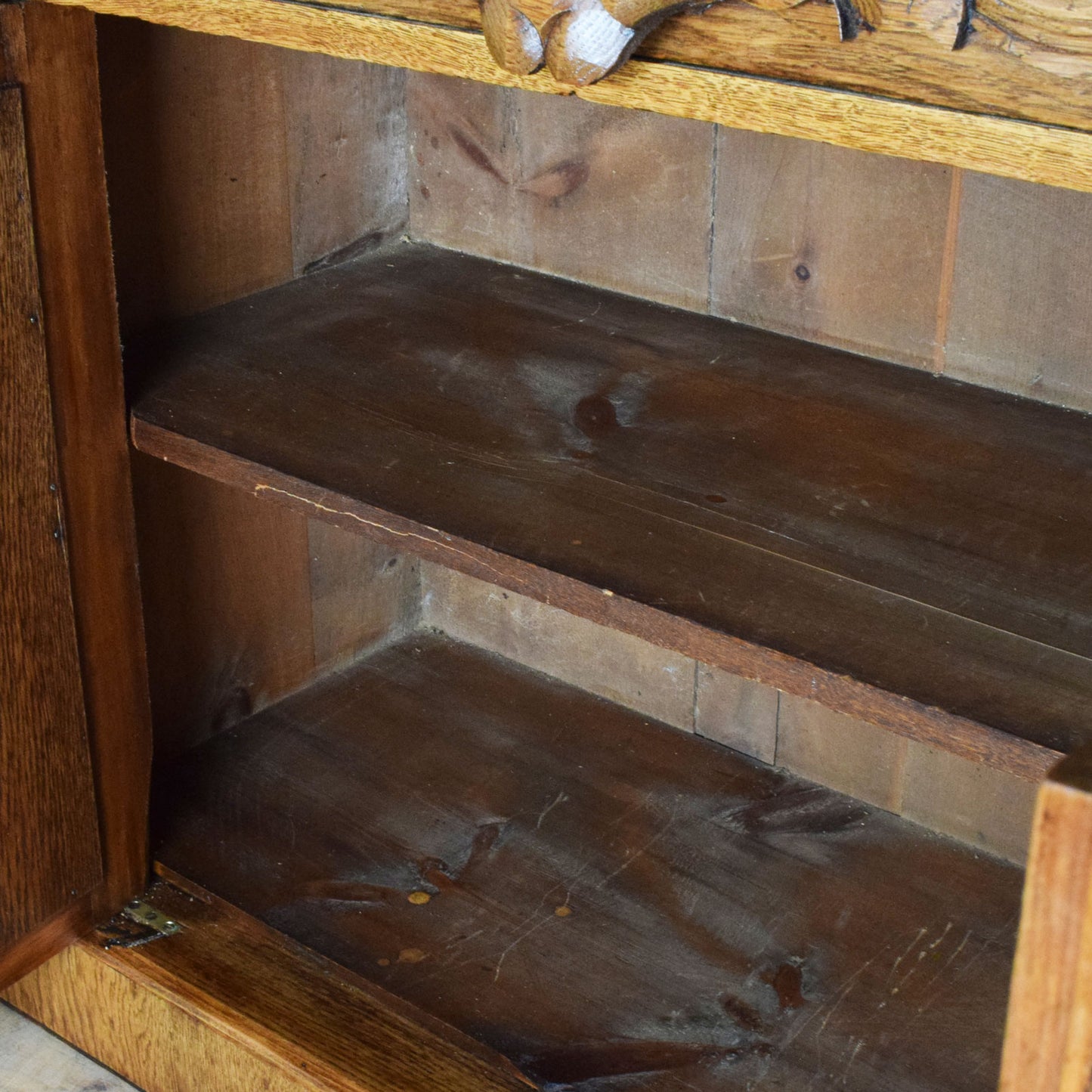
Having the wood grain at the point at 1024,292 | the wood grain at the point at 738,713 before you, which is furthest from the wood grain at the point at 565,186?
the wood grain at the point at 738,713

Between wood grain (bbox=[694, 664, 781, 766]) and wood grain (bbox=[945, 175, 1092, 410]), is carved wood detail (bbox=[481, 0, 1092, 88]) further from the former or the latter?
wood grain (bbox=[694, 664, 781, 766])

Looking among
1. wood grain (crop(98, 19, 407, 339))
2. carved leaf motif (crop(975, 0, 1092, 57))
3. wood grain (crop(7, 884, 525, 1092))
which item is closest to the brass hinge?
wood grain (crop(7, 884, 525, 1092))

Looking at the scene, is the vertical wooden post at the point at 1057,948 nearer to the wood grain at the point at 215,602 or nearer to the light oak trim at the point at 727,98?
the light oak trim at the point at 727,98

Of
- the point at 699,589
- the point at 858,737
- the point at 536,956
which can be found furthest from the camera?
the point at 858,737

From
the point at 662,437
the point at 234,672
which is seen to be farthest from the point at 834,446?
the point at 234,672

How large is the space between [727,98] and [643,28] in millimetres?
46

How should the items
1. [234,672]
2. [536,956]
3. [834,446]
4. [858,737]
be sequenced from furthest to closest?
[234,672], [858,737], [536,956], [834,446]

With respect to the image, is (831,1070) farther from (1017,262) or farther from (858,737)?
(1017,262)

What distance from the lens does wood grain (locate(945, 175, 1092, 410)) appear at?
0.94 m

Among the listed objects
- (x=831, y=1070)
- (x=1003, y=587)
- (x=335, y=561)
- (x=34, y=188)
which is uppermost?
(x=34, y=188)

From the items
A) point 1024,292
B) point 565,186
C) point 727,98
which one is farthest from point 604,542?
point 565,186

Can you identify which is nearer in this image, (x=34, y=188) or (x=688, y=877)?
(x=34, y=188)

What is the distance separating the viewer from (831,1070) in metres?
0.98

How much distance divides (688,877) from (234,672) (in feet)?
1.48
